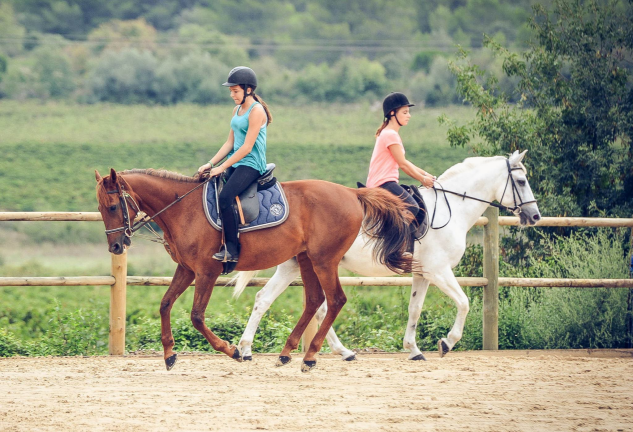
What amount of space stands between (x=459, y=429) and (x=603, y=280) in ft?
13.8

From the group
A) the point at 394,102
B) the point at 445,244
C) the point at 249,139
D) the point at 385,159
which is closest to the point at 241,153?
the point at 249,139

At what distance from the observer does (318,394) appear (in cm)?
546

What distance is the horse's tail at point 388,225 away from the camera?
6543 mm

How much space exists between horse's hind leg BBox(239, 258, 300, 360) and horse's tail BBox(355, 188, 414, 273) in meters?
0.79

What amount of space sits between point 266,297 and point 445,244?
5.66ft

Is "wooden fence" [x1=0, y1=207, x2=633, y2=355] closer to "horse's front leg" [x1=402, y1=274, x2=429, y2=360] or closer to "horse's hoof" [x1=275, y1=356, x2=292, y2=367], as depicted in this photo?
"horse's front leg" [x1=402, y1=274, x2=429, y2=360]

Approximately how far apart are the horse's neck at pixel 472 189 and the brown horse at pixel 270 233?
0.83m

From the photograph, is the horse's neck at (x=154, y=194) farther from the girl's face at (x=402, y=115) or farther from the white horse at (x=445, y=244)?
the girl's face at (x=402, y=115)

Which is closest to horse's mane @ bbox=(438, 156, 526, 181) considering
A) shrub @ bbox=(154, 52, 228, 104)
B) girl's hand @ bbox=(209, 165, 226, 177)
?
girl's hand @ bbox=(209, 165, 226, 177)

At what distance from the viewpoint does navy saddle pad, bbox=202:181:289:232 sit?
6.04 metres

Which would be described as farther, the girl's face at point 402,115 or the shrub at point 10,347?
the shrub at point 10,347

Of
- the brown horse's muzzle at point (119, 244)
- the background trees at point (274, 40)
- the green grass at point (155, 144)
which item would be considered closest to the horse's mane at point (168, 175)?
the brown horse's muzzle at point (119, 244)

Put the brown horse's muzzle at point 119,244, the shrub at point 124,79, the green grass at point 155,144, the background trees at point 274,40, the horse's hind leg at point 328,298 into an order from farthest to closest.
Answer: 1. the background trees at point 274,40
2. the shrub at point 124,79
3. the green grass at point 155,144
4. the horse's hind leg at point 328,298
5. the brown horse's muzzle at point 119,244

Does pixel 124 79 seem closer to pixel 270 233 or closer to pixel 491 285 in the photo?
pixel 491 285
